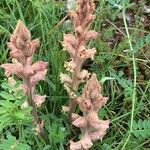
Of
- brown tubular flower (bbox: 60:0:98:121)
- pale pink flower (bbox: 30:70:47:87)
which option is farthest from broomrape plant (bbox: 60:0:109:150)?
pale pink flower (bbox: 30:70:47:87)

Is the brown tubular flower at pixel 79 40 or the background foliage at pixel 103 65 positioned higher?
the brown tubular flower at pixel 79 40

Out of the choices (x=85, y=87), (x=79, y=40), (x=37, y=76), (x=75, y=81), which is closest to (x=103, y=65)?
(x=75, y=81)

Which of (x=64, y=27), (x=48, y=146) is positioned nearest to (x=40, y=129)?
(x=48, y=146)

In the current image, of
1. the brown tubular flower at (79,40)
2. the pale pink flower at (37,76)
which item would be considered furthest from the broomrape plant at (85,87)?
the pale pink flower at (37,76)

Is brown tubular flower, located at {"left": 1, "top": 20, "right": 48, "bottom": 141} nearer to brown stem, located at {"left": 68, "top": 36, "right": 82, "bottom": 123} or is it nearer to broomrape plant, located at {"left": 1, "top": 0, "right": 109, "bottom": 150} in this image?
broomrape plant, located at {"left": 1, "top": 0, "right": 109, "bottom": 150}

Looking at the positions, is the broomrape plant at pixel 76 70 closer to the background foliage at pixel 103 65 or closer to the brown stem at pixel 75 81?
the brown stem at pixel 75 81
